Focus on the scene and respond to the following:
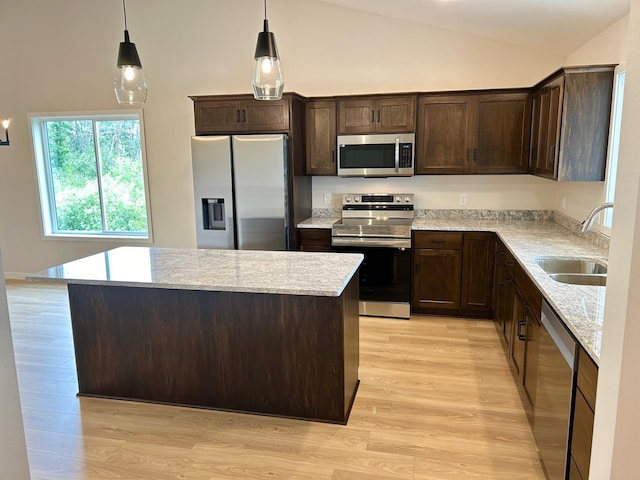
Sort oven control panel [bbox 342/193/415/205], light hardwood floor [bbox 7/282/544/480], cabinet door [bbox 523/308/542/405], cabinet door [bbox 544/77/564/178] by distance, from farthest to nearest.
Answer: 1. oven control panel [bbox 342/193/415/205]
2. cabinet door [bbox 544/77/564/178]
3. cabinet door [bbox 523/308/542/405]
4. light hardwood floor [bbox 7/282/544/480]

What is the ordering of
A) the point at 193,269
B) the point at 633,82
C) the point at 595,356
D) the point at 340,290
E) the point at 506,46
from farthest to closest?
1. the point at 506,46
2. the point at 193,269
3. the point at 340,290
4. the point at 595,356
5. the point at 633,82

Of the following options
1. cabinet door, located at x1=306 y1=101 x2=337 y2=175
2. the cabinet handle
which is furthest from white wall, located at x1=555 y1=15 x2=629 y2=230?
cabinet door, located at x1=306 y1=101 x2=337 y2=175

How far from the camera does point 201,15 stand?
5102mm

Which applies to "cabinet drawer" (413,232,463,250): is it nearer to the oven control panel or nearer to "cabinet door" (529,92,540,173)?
the oven control panel

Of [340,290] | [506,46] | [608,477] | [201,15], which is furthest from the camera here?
[201,15]

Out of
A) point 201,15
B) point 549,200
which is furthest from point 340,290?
point 201,15

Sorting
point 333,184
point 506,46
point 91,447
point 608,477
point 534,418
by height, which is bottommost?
point 91,447

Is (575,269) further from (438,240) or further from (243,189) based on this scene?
(243,189)

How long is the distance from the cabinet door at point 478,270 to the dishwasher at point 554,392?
1.98 meters

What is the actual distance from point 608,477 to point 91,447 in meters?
2.44

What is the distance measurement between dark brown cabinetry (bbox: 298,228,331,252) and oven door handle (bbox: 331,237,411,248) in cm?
12

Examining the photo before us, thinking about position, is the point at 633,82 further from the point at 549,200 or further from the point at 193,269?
the point at 549,200

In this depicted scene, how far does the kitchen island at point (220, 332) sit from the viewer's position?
→ 2604 millimetres

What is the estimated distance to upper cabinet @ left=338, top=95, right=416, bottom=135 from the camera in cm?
449
